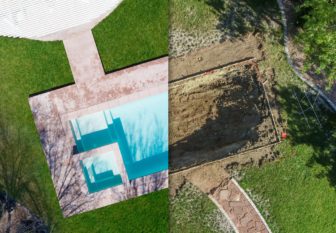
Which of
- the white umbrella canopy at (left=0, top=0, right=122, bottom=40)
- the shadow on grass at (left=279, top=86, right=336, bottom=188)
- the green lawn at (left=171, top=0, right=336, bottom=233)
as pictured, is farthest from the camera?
the shadow on grass at (left=279, top=86, right=336, bottom=188)

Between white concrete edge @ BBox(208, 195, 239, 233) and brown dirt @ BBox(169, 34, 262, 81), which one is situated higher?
brown dirt @ BBox(169, 34, 262, 81)

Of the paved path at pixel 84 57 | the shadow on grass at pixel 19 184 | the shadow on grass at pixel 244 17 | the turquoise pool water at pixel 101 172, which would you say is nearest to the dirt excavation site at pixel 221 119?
the shadow on grass at pixel 244 17

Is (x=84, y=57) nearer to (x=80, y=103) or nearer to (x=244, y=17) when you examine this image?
(x=80, y=103)

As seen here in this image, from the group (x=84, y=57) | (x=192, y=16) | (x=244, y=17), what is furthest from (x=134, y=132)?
(x=244, y=17)

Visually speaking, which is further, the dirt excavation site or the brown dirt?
the dirt excavation site

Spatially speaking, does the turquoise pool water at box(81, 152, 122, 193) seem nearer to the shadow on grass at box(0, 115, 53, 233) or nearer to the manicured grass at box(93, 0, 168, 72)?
the shadow on grass at box(0, 115, 53, 233)

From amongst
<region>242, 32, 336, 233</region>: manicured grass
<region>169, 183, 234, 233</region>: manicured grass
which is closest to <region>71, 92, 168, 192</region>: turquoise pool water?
<region>169, 183, 234, 233</region>: manicured grass

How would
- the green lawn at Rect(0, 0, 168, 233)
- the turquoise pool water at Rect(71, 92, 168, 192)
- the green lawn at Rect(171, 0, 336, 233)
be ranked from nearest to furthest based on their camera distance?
the green lawn at Rect(0, 0, 168, 233) < the turquoise pool water at Rect(71, 92, 168, 192) < the green lawn at Rect(171, 0, 336, 233)

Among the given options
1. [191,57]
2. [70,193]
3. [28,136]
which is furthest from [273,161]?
[28,136]
